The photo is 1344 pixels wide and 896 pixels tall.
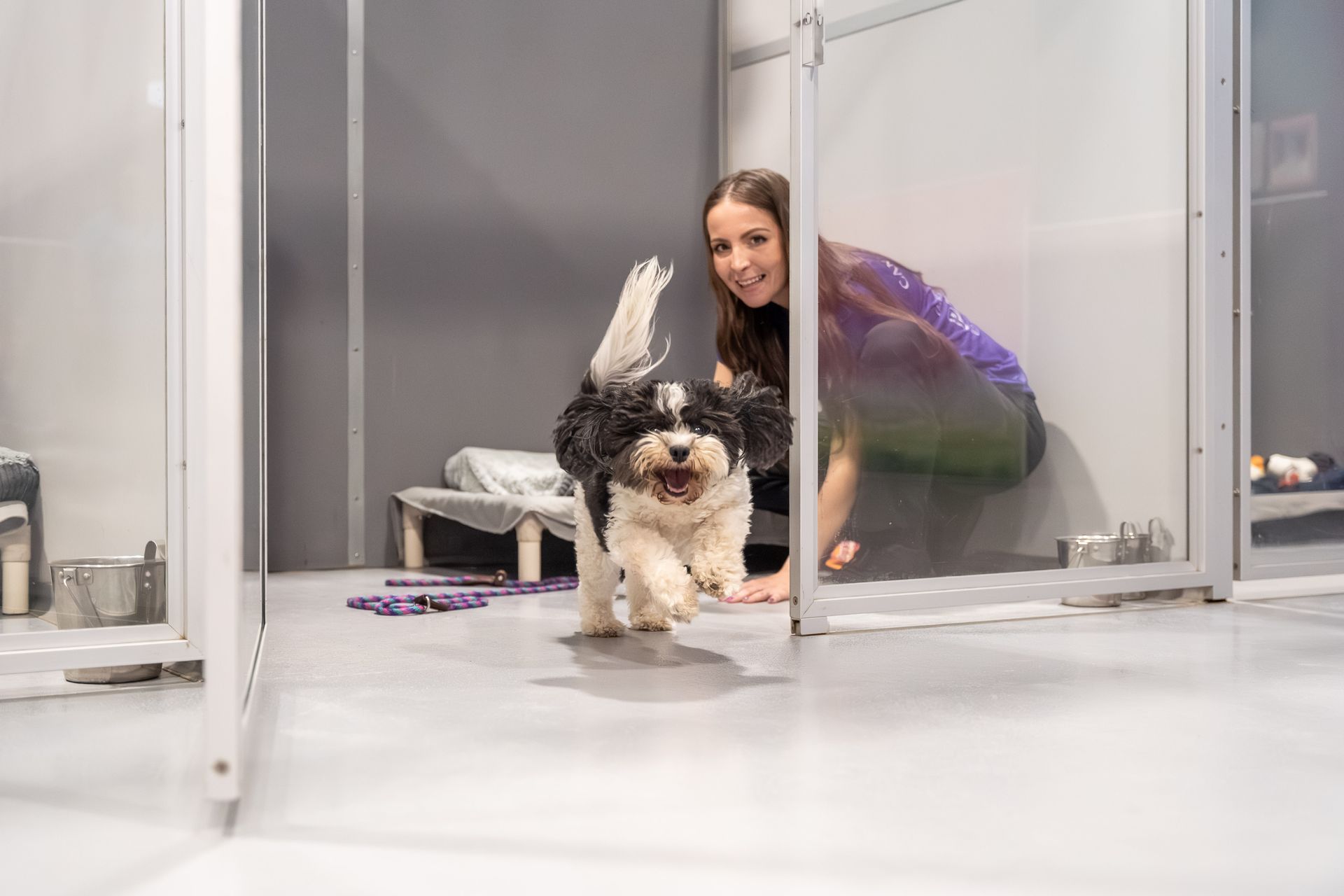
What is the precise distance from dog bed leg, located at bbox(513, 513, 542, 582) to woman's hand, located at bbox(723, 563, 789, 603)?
83 centimetres

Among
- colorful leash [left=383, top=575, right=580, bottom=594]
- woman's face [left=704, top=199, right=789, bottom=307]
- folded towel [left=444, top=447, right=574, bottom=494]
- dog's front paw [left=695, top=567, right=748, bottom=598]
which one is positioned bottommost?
colorful leash [left=383, top=575, right=580, bottom=594]

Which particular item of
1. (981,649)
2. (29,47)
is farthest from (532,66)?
(981,649)

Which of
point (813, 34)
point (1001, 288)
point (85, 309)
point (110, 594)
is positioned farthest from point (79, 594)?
point (1001, 288)

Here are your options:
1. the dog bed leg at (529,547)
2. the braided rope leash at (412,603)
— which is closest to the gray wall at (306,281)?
the dog bed leg at (529,547)

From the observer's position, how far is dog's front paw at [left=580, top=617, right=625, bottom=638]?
8.92 feet

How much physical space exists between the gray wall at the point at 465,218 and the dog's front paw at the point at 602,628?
2.13 metres

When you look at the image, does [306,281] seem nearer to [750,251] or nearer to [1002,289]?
[750,251]

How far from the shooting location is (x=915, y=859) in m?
1.21

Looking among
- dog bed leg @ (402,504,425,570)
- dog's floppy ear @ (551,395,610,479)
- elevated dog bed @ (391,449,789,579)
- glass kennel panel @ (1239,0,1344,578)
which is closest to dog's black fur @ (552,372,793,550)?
dog's floppy ear @ (551,395,610,479)

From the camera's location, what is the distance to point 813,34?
8.94 feet

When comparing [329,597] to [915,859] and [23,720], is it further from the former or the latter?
[915,859]

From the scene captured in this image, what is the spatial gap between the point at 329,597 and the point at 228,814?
7.58 ft

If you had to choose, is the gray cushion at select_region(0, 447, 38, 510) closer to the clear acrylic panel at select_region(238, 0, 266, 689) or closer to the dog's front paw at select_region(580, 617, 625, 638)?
the clear acrylic panel at select_region(238, 0, 266, 689)

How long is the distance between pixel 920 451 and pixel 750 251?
78 cm
